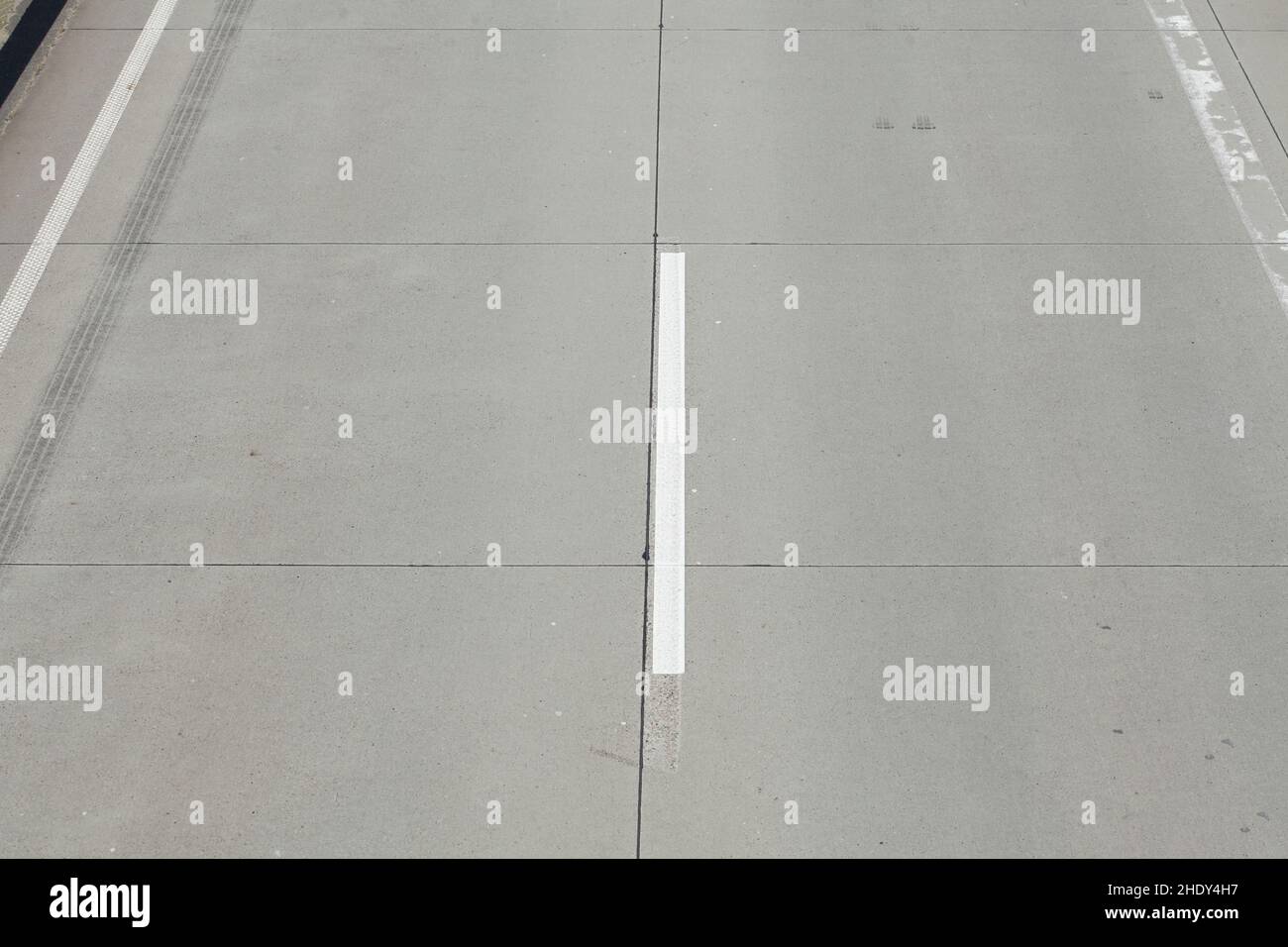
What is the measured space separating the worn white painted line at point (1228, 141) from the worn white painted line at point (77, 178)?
7.80 metres

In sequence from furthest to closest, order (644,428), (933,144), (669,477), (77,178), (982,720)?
(933,144), (77,178), (644,428), (669,477), (982,720)

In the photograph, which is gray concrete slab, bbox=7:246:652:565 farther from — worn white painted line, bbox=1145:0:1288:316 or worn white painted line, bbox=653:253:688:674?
worn white painted line, bbox=1145:0:1288:316

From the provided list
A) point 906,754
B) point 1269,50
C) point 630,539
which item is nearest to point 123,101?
point 630,539

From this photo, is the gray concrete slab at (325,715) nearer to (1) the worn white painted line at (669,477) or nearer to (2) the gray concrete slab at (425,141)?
(1) the worn white painted line at (669,477)

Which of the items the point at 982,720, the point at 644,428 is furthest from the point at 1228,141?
the point at 982,720

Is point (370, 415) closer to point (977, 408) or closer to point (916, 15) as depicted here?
point (977, 408)

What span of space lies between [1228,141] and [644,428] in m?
4.89

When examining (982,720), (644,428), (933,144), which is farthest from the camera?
(933,144)

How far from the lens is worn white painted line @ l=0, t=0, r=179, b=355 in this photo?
8.41 m

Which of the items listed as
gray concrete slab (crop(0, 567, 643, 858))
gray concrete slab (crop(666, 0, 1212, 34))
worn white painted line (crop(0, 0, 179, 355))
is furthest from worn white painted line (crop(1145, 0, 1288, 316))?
worn white painted line (crop(0, 0, 179, 355))

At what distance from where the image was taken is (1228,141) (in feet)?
30.6

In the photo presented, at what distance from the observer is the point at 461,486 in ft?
24.2

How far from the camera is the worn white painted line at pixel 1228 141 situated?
8570mm
